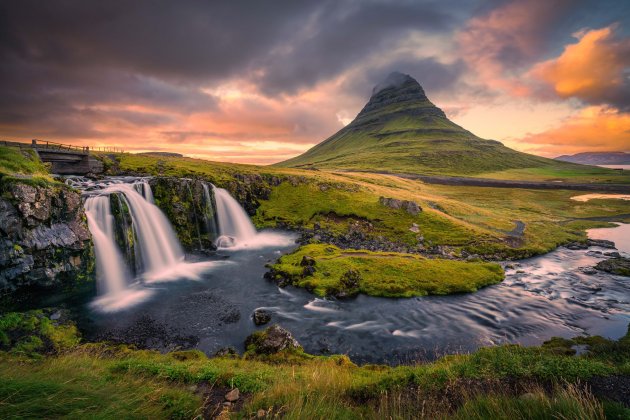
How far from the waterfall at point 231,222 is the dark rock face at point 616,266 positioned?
49456mm

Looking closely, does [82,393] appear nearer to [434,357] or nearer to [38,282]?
[434,357]

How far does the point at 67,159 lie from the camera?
1932 inches

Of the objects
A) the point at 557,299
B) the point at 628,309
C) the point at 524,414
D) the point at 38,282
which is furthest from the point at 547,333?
the point at 38,282

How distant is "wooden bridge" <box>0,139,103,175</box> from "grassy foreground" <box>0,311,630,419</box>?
150 feet

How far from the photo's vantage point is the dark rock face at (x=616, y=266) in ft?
109

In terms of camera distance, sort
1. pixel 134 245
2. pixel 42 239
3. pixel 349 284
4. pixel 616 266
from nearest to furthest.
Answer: pixel 42 239
pixel 349 284
pixel 134 245
pixel 616 266

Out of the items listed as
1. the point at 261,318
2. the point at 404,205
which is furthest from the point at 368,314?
the point at 404,205

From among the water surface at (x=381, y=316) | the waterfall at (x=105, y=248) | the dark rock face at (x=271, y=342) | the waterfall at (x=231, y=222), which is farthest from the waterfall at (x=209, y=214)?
the dark rock face at (x=271, y=342)

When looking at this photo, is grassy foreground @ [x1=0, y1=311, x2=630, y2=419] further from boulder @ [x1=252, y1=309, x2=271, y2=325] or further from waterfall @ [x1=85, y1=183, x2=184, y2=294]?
waterfall @ [x1=85, y1=183, x2=184, y2=294]

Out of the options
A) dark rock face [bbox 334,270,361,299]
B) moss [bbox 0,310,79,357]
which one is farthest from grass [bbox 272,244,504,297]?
moss [bbox 0,310,79,357]

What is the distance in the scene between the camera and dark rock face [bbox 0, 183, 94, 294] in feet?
64.1

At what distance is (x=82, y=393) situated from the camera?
16.9 feet

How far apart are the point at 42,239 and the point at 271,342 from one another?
66.0 ft

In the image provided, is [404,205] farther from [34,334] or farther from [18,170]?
[18,170]
